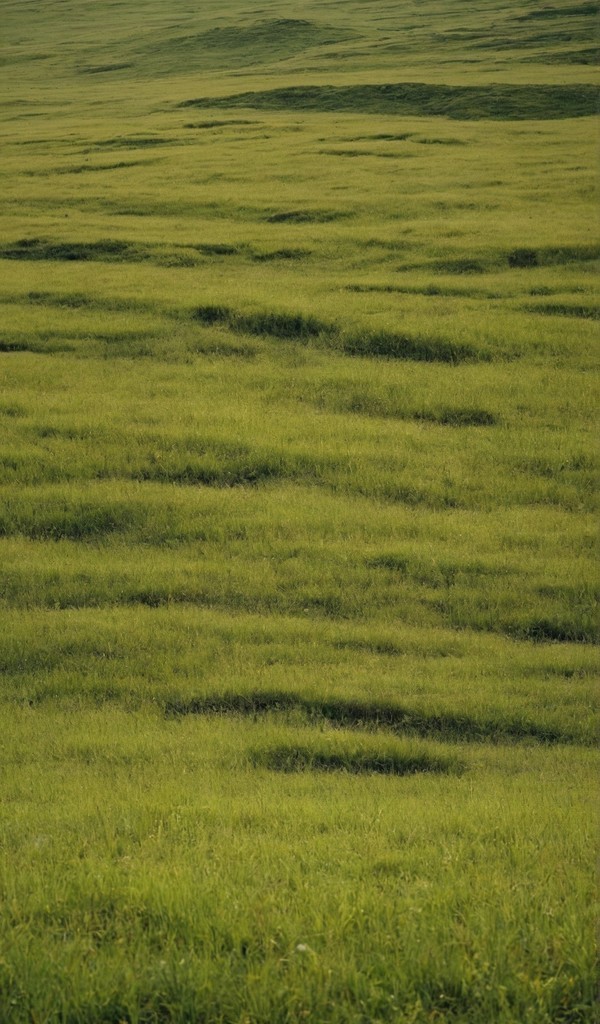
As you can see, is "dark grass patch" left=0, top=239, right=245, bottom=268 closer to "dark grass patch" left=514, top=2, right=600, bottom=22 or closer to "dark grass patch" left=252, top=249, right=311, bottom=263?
"dark grass patch" left=252, top=249, right=311, bottom=263

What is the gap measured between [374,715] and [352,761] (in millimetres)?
851

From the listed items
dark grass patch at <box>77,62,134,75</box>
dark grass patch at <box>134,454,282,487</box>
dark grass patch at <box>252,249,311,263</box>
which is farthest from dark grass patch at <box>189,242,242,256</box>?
dark grass patch at <box>77,62,134,75</box>

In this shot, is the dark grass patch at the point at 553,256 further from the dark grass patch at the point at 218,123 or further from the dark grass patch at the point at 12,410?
the dark grass patch at the point at 218,123

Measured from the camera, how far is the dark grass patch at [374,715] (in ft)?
29.7

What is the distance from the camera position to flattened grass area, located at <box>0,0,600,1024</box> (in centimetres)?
479

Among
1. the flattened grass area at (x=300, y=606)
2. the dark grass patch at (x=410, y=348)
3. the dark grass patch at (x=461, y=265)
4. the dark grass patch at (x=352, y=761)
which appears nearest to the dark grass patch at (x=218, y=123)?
the flattened grass area at (x=300, y=606)

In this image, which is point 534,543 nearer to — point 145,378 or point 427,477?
point 427,477

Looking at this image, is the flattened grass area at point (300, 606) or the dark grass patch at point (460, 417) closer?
the flattened grass area at point (300, 606)

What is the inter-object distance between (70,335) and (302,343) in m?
4.81

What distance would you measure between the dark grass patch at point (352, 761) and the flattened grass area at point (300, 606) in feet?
0.11

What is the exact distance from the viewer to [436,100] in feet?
189

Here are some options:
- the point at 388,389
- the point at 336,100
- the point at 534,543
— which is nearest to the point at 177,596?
the point at 534,543

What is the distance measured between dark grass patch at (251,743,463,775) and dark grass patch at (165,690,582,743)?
1.66 ft

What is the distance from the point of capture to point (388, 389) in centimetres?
1778
